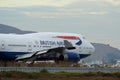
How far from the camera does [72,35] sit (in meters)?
79.9

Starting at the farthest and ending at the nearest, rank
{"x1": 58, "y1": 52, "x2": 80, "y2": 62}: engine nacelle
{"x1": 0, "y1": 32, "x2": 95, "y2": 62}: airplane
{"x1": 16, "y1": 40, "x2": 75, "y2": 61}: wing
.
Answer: {"x1": 58, "y1": 52, "x2": 80, "y2": 62}: engine nacelle, {"x1": 0, "y1": 32, "x2": 95, "y2": 62}: airplane, {"x1": 16, "y1": 40, "x2": 75, "y2": 61}: wing

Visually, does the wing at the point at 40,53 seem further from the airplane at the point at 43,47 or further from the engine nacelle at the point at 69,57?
the engine nacelle at the point at 69,57

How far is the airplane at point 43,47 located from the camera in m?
72.0

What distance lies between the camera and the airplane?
72031mm

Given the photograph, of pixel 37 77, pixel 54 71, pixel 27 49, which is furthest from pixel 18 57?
pixel 37 77

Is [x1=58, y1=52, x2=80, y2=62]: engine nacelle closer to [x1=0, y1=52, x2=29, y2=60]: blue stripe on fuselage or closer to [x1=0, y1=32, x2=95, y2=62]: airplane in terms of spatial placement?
[x1=0, y1=32, x2=95, y2=62]: airplane

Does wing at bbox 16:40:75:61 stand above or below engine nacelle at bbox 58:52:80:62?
above

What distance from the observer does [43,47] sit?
76.6 metres

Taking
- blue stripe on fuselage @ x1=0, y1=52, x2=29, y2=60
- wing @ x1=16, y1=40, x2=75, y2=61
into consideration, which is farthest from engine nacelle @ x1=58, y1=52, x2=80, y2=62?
blue stripe on fuselage @ x1=0, y1=52, x2=29, y2=60

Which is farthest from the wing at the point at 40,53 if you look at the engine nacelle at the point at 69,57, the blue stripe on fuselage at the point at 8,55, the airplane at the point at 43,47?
the engine nacelle at the point at 69,57

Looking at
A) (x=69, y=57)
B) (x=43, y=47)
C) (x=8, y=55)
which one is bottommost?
(x=69, y=57)

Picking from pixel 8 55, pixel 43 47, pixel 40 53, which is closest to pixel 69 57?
pixel 40 53

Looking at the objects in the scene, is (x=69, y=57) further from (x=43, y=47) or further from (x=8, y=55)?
(x=8, y=55)

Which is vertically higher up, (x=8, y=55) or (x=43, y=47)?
(x=43, y=47)
